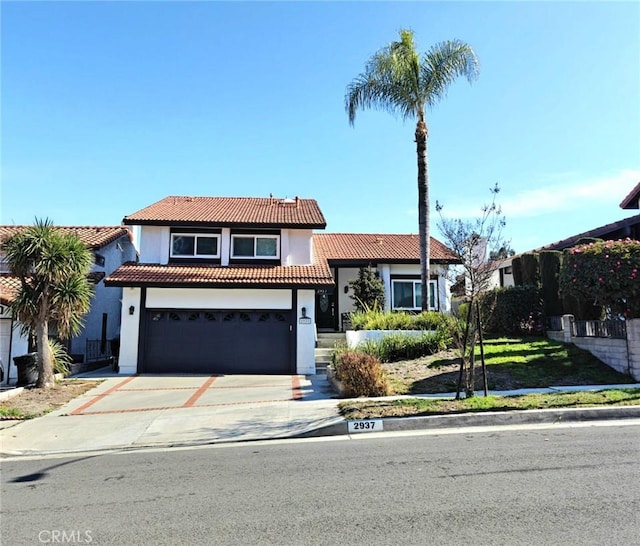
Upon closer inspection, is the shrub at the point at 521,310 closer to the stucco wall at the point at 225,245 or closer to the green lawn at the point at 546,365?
the green lawn at the point at 546,365

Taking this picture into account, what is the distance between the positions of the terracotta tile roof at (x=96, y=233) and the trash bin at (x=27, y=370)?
23.7ft

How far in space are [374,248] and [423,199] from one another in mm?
6576

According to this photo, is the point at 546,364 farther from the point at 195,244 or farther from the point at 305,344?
the point at 195,244

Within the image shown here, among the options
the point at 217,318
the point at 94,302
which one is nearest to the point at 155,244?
the point at 94,302

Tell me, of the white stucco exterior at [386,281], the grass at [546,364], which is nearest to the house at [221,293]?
the white stucco exterior at [386,281]

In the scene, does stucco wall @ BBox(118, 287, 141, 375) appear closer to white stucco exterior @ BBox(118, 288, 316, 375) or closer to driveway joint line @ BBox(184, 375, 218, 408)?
white stucco exterior @ BBox(118, 288, 316, 375)

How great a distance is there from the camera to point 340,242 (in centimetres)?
2673

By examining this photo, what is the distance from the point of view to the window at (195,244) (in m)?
19.7

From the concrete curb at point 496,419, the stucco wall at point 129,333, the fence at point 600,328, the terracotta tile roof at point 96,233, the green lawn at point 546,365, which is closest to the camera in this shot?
the concrete curb at point 496,419

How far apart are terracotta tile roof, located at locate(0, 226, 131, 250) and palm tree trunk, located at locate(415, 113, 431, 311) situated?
1348cm

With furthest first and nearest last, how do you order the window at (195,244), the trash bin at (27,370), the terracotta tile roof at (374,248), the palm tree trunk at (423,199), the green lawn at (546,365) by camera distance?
the terracotta tile roof at (374,248)
the window at (195,244)
the palm tree trunk at (423,199)
the trash bin at (27,370)
the green lawn at (546,365)

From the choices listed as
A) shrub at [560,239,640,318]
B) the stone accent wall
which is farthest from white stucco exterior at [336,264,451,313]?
the stone accent wall

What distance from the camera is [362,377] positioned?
1152 cm

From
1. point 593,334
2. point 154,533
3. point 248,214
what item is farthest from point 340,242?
point 154,533
